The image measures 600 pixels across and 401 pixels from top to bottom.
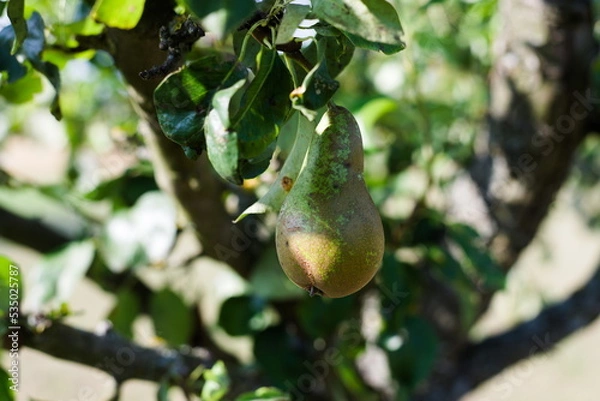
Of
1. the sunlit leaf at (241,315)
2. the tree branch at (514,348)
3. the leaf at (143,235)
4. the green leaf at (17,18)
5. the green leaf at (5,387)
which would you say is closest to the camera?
the green leaf at (17,18)

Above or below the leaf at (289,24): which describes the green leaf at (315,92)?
below

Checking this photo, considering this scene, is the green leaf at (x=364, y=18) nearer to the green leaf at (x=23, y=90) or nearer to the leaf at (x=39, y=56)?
the leaf at (x=39, y=56)

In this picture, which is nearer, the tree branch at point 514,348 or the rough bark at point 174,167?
the rough bark at point 174,167

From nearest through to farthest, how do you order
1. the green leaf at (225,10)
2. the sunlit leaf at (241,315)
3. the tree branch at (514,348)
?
the green leaf at (225,10)
the sunlit leaf at (241,315)
the tree branch at (514,348)

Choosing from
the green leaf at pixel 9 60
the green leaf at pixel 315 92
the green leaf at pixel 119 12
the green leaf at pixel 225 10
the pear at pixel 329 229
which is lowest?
the green leaf at pixel 9 60

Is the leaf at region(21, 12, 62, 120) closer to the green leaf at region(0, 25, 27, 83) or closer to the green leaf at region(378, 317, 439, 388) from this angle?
the green leaf at region(0, 25, 27, 83)

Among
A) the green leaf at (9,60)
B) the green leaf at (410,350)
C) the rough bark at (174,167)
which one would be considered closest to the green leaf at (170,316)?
the rough bark at (174,167)

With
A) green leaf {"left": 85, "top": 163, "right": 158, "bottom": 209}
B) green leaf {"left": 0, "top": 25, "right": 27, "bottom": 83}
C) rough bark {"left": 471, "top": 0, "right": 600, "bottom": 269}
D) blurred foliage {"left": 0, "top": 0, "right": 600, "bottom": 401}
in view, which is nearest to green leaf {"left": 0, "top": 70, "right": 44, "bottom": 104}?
blurred foliage {"left": 0, "top": 0, "right": 600, "bottom": 401}
